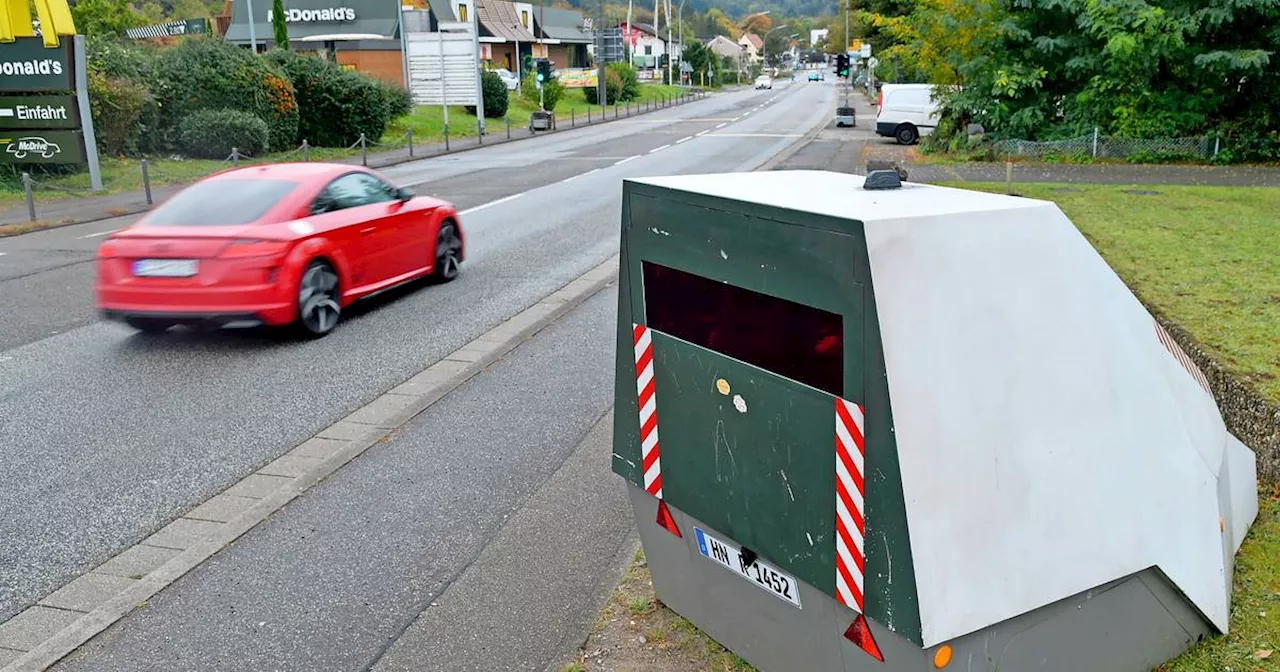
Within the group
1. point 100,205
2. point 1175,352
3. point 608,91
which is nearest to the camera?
point 1175,352

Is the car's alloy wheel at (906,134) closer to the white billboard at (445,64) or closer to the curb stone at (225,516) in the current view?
the white billboard at (445,64)

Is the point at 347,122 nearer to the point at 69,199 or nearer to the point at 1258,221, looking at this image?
the point at 69,199

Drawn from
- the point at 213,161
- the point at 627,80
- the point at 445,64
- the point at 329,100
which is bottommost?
the point at 213,161

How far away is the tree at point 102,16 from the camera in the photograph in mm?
51906

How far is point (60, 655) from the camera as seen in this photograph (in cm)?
427

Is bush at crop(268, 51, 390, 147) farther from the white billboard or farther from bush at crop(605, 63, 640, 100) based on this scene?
bush at crop(605, 63, 640, 100)

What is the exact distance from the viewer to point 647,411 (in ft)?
13.2

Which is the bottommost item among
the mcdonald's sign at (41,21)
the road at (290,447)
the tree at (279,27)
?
the road at (290,447)

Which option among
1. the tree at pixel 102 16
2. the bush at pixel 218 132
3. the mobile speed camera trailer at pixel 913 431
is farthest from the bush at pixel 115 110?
the tree at pixel 102 16

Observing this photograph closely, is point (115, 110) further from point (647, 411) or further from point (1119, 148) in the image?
point (647, 411)

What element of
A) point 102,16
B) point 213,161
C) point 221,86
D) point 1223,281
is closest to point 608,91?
point 102,16

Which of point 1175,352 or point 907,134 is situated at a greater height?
point 1175,352

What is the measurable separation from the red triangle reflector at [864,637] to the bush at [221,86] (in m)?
28.6

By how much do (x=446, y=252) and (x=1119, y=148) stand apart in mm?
18006
